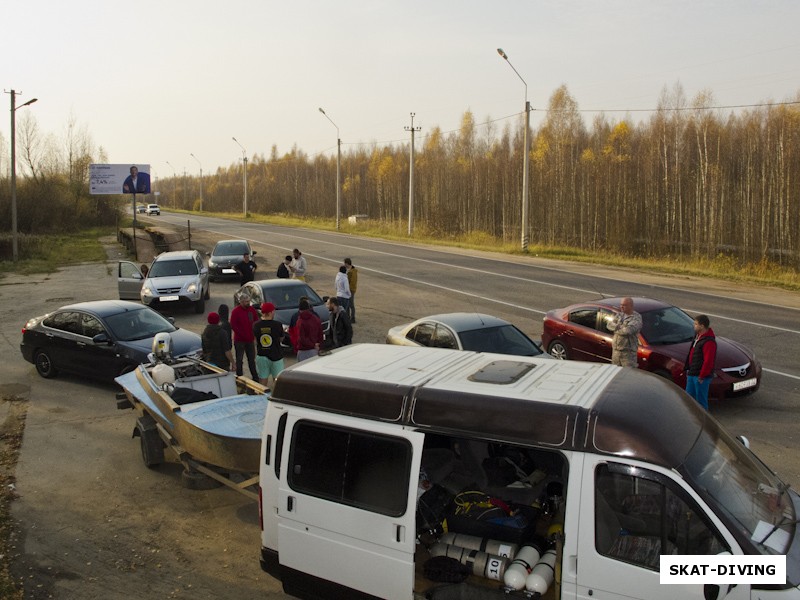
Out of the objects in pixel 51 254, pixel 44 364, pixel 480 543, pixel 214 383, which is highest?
pixel 51 254

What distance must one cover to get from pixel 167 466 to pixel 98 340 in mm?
4337

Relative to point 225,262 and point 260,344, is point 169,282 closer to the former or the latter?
point 225,262

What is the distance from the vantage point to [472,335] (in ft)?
34.9

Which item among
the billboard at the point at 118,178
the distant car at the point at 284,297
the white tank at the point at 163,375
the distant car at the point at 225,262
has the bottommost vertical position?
the white tank at the point at 163,375

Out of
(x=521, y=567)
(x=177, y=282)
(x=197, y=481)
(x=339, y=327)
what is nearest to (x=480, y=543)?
(x=521, y=567)

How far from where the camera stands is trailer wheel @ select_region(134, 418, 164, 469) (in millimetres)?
8461

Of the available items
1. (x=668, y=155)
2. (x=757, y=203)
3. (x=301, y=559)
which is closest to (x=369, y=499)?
(x=301, y=559)

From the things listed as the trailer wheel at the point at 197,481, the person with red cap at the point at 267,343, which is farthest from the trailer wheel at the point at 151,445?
the person with red cap at the point at 267,343

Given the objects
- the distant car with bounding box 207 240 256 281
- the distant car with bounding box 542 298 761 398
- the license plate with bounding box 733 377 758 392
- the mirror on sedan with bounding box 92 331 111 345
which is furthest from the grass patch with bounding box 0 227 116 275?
the license plate with bounding box 733 377 758 392

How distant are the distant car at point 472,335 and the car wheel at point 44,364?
22.7 ft

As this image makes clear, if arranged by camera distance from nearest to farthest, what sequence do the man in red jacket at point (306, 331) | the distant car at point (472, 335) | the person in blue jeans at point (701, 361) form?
the person in blue jeans at point (701, 361) → the distant car at point (472, 335) → the man in red jacket at point (306, 331)

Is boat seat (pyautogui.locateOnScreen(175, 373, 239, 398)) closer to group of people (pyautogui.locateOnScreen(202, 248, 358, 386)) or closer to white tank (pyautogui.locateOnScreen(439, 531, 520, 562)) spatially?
group of people (pyautogui.locateOnScreen(202, 248, 358, 386))

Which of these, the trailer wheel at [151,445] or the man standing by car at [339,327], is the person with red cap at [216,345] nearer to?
the trailer wheel at [151,445]

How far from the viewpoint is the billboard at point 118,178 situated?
170 feet
